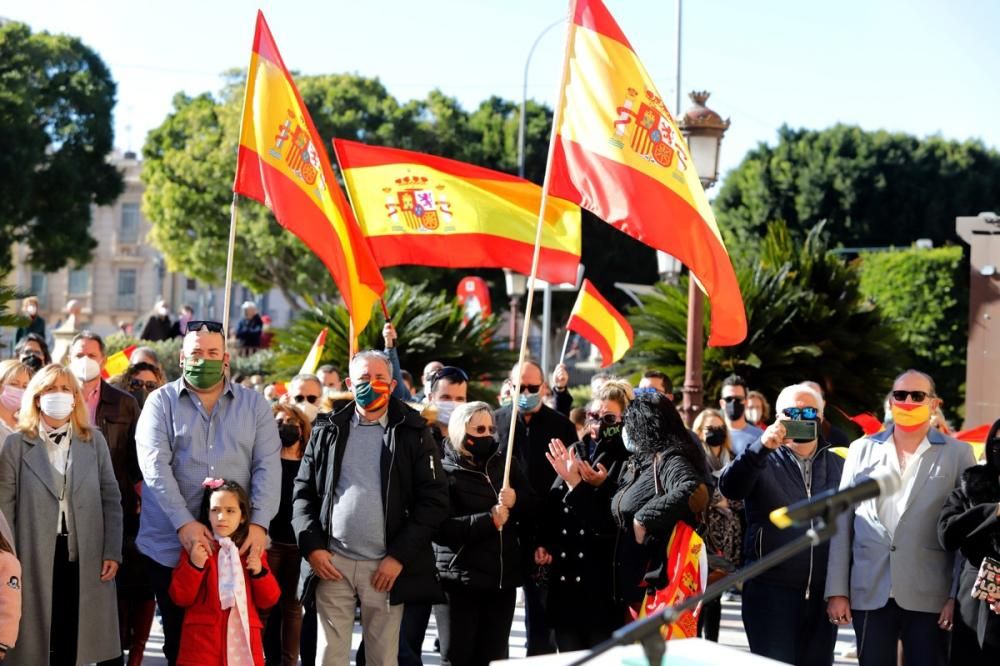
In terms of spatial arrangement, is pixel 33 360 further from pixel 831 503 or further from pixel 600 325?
pixel 831 503

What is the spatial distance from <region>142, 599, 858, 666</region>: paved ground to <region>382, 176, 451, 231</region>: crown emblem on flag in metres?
2.98

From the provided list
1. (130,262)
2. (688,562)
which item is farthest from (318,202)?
(130,262)

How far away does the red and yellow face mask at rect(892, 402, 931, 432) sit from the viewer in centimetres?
648

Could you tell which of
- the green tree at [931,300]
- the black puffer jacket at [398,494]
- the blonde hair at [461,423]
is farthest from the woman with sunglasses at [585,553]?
the green tree at [931,300]

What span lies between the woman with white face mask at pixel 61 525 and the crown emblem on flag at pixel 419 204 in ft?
12.8

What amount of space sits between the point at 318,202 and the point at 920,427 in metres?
4.43

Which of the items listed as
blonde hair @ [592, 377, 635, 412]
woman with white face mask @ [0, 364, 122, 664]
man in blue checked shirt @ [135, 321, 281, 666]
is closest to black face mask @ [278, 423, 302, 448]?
woman with white face mask @ [0, 364, 122, 664]

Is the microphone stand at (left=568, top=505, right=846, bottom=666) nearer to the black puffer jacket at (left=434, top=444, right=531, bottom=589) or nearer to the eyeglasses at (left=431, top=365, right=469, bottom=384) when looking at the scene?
the black puffer jacket at (left=434, top=444, right=531, bottom=589)

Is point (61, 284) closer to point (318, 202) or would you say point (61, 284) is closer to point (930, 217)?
point (930, 217)

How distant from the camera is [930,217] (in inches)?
2112

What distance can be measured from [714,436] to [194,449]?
187 inches

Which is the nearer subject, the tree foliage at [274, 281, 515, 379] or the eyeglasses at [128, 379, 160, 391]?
the eyeglasses at [128, 379, 160, 391]

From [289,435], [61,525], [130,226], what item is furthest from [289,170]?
[130,226]

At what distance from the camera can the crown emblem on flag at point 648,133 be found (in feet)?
25.8
